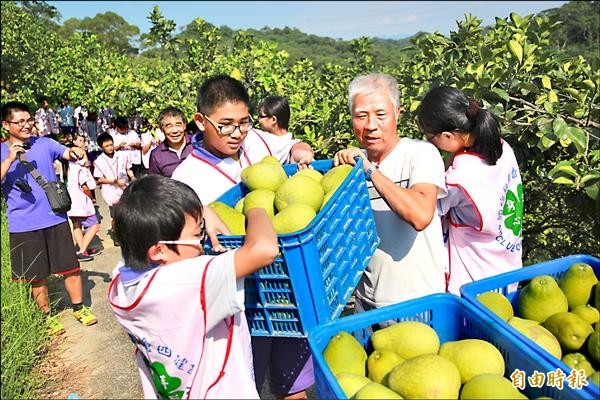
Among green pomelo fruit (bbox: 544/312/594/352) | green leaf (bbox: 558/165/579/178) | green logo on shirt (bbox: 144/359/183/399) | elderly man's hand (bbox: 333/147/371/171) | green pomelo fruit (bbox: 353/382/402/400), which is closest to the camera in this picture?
green pomelo fruit (bbox: 353/382/402/400)

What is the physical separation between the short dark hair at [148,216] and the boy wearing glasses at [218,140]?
1.89 feet

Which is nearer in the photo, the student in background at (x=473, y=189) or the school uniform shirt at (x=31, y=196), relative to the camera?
the student in background at (x=473, y=189)

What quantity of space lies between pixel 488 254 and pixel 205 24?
4608mm

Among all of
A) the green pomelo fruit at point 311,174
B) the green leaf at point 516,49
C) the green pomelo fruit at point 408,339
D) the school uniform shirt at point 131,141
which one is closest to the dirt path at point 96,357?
the green pomelo fruit at point 311,174

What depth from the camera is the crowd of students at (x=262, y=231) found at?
1.51 metres

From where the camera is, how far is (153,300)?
1479 mm

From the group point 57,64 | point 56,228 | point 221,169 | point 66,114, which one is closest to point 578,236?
point 221,169

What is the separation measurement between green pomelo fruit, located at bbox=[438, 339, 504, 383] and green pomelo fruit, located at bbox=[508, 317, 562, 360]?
0.15m

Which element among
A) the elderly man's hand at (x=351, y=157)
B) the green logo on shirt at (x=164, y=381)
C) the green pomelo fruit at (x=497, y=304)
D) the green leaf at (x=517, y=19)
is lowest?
the green logo on shirt at (x=164, y=381)

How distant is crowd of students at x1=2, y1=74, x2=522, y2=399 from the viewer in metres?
1.51

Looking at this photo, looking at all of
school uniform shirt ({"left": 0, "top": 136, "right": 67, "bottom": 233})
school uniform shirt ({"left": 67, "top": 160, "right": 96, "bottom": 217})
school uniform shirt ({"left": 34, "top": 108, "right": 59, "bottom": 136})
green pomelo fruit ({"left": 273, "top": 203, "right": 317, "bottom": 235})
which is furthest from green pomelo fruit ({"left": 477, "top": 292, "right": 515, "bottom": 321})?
school uniform shirt ({"left": 34, "top": 108, "right": 59, "bottom": 136})

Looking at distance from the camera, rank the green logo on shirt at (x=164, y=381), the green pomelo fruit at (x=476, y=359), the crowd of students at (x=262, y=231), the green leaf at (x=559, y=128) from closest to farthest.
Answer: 1. the green pomelo fruit at (x=476, y=359)
2. the crowd of students at (x=262, y=231)
3. the green logo on shirt at (x=164, y=381)
4. the green leaf at (x=559, y=128)

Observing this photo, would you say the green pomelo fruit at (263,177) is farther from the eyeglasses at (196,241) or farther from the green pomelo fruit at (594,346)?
the green pomelo fruit at (594,346)

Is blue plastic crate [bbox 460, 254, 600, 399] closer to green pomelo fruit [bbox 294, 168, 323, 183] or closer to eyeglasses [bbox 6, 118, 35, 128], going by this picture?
green pomelo fruit [bbox 294, 168, 323, 183]
